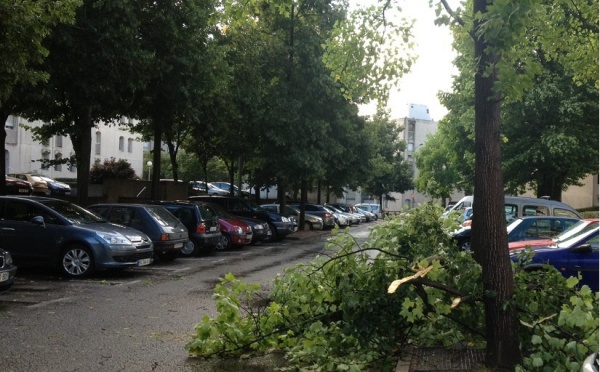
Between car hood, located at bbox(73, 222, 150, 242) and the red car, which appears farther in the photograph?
the red car

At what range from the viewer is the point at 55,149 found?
48.6 meters

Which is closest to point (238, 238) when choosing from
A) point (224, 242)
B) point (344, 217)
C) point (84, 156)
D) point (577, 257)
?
point (224, 242)

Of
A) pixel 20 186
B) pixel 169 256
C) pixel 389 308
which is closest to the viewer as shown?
pixel 389 308

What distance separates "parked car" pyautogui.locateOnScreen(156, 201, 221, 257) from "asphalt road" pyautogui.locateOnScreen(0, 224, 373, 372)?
9.72 ft

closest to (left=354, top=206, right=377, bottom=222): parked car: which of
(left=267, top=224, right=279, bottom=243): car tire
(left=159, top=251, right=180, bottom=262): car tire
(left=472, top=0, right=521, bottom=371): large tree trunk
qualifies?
(left=267, top=224, right=279, bottom=243): car tire

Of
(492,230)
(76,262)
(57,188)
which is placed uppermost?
(57,188)

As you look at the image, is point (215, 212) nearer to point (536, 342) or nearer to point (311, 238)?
point (311, 238)

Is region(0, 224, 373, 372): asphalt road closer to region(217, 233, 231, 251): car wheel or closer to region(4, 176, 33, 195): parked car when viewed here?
region(217, 233, 231, 251): car wheel

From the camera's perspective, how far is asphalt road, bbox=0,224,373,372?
22.5 feet

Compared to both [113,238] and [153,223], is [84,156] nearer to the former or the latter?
[153,223]

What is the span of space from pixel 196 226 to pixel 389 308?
Result: 12905 millimetres

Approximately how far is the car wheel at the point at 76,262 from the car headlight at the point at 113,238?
39 cm

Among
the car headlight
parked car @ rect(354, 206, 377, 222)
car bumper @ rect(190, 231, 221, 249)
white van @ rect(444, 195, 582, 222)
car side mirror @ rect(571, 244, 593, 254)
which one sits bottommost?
parked car @ rect(354, 206, 377, 222)

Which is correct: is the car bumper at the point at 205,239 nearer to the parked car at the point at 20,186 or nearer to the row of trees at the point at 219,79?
the row of trees at the point at 219,79
